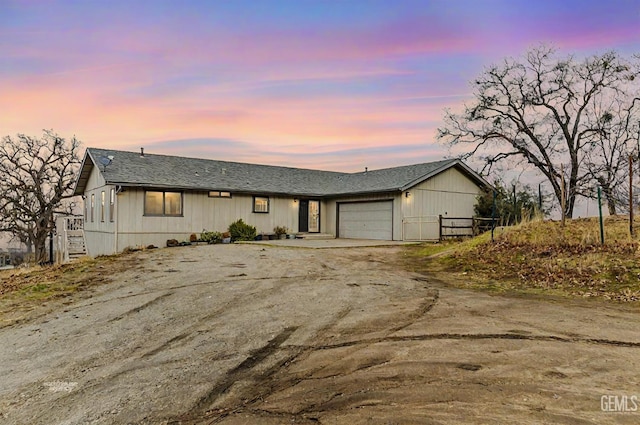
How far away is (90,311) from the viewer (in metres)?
7.14

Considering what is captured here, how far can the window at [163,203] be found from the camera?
736 inches

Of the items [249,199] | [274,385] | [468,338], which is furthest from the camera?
[249,199]

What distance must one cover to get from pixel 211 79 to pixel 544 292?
48.7 feet

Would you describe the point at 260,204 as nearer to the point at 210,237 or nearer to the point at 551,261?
the point at 210,237

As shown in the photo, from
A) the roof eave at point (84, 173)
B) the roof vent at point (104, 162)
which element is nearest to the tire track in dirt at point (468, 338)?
the roof vent at point (104, 162)

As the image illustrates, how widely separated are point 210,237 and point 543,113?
77.3 feet

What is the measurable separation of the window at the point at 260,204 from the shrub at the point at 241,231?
4.23 ft

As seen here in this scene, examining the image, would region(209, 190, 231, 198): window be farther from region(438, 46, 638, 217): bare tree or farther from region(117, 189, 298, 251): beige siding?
region(438, 46, 638, 217): bare tree

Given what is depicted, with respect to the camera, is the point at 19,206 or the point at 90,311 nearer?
the point at 90,311

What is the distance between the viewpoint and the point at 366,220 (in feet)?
73.9

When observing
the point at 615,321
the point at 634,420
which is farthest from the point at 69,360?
the point at 615,321

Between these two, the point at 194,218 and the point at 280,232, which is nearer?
the point at 194,218

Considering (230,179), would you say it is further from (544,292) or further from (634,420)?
(634,420)

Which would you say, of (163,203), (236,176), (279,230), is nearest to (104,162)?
(163,203)
